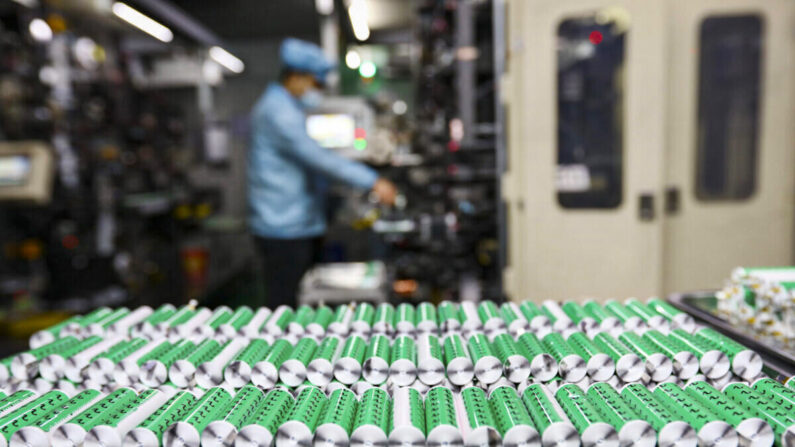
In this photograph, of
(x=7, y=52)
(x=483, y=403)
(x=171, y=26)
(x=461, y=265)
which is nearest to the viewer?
(x=483, y=403)

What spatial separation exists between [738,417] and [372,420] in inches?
25.2

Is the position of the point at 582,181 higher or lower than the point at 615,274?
higher

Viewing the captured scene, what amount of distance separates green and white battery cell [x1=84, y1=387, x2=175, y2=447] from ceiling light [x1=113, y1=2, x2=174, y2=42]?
4.14m

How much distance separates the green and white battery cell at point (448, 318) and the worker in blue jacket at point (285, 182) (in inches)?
60.0

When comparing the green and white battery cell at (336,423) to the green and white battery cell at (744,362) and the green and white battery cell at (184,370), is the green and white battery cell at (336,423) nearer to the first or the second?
the green and white battery cell at (184,370)

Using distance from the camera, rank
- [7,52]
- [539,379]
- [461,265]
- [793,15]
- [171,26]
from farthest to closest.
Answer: [171,26]
[7,52]
[461,265]
[793,15]
[539,379]

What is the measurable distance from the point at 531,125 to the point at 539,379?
2.14m

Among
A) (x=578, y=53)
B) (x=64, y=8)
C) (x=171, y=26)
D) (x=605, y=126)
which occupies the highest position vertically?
(x=64, y=8)

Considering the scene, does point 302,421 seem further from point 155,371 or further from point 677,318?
point 677,318

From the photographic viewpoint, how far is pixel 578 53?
298 cm

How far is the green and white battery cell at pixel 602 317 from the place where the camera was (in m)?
1.39

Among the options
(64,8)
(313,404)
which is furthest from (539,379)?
(64,8)

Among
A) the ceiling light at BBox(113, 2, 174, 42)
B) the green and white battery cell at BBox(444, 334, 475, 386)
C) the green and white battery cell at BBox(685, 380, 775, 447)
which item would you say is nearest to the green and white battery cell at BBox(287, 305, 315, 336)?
the green and white battery cell at BBox(444, 334, 475, 386)

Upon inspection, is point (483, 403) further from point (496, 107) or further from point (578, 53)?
point (578, 53)
